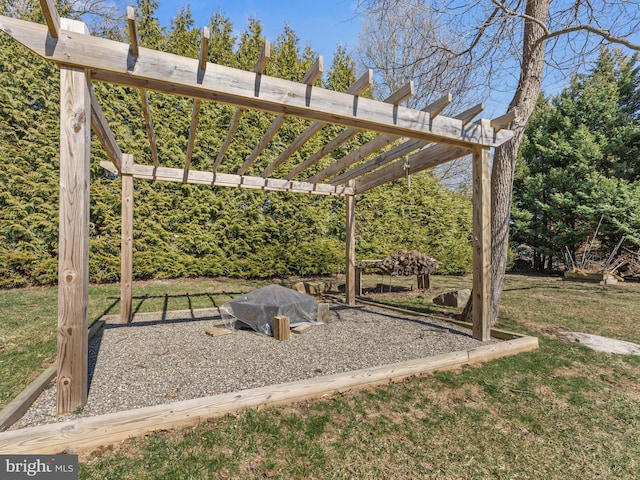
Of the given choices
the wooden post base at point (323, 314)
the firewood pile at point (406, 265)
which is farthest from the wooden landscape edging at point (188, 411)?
the firewood pile at point (406, 265)

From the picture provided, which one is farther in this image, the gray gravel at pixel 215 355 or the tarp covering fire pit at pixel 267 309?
the tarp covering fire pit at pixel 267 309

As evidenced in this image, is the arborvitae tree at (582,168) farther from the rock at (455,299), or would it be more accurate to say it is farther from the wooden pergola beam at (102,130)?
the wooden pergola beam at (102,130)

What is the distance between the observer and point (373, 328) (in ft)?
14.5

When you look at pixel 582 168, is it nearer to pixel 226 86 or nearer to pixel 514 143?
pixel 514 143

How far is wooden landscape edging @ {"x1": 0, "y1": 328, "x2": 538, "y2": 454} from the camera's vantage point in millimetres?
1807

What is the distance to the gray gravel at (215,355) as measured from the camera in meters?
2.47

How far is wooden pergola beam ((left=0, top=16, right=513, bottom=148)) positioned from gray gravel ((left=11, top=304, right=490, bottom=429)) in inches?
88.1

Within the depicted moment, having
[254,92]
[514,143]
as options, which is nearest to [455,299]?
[514,143]

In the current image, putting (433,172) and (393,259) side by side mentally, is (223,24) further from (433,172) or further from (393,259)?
(433,172)

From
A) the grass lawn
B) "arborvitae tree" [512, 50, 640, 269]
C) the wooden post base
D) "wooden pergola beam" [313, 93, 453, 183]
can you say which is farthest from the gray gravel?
"arborvitae tree" [512, 50, 640, 269]

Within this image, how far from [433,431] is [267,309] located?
8.42ft

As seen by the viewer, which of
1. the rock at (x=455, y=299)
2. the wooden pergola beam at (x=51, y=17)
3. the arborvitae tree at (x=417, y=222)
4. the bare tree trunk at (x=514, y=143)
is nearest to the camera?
the wooden pergola beam at (x=51, y=17)

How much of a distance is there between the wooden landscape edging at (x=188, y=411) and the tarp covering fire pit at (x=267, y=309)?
5.67 ft

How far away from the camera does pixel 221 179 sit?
5426 mm
